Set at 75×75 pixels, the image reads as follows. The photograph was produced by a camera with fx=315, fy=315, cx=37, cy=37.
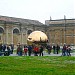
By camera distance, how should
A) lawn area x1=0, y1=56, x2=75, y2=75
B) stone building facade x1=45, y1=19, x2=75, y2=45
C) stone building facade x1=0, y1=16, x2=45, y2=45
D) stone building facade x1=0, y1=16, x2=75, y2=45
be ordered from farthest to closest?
stone building facade x1=45, y1=19, x2=75, y2=45, stone building facade x1=0, y1=16, x2=75, y2=45, stone building facade x1=0, y1=16, x2=45, y2=45, lawn area x1=0, y1=56, x2=75, y2=75

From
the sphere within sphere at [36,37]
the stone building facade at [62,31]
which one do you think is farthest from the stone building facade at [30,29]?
the sphere within sphere at [36,37]

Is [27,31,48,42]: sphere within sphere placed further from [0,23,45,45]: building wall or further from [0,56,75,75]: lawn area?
[0,56,75,75]: lawn area

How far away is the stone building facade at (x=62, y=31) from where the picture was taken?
232 ft

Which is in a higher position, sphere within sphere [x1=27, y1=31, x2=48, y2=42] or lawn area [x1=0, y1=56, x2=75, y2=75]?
sphere within sphere [x1=27, y1=31, x2=48, y2=42]

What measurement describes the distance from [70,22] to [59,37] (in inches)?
177

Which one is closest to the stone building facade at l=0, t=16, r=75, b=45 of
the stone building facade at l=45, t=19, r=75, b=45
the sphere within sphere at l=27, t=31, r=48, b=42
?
the stone building facade at l=45, t=19, r=75, b=45

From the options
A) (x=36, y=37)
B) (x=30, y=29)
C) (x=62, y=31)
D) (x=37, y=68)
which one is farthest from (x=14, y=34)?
(x=37, y=68)

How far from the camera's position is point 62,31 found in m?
71.6

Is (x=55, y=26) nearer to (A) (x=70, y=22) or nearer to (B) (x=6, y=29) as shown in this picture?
(A) (x=70, y=22)

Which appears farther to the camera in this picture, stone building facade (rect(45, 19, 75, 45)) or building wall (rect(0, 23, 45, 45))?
stone building facade (rect(45, 19, 75, 45))

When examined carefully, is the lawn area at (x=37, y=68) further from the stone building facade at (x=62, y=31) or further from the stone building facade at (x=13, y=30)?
the stone building facade at (x=62, y=31)

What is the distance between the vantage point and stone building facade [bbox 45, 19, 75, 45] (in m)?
70.8

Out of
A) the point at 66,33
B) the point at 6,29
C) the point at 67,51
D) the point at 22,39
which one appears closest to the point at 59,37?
the point at 66,33

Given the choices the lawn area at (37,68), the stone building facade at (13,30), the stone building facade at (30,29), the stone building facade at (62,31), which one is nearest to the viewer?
the lawn area at (37,68)
